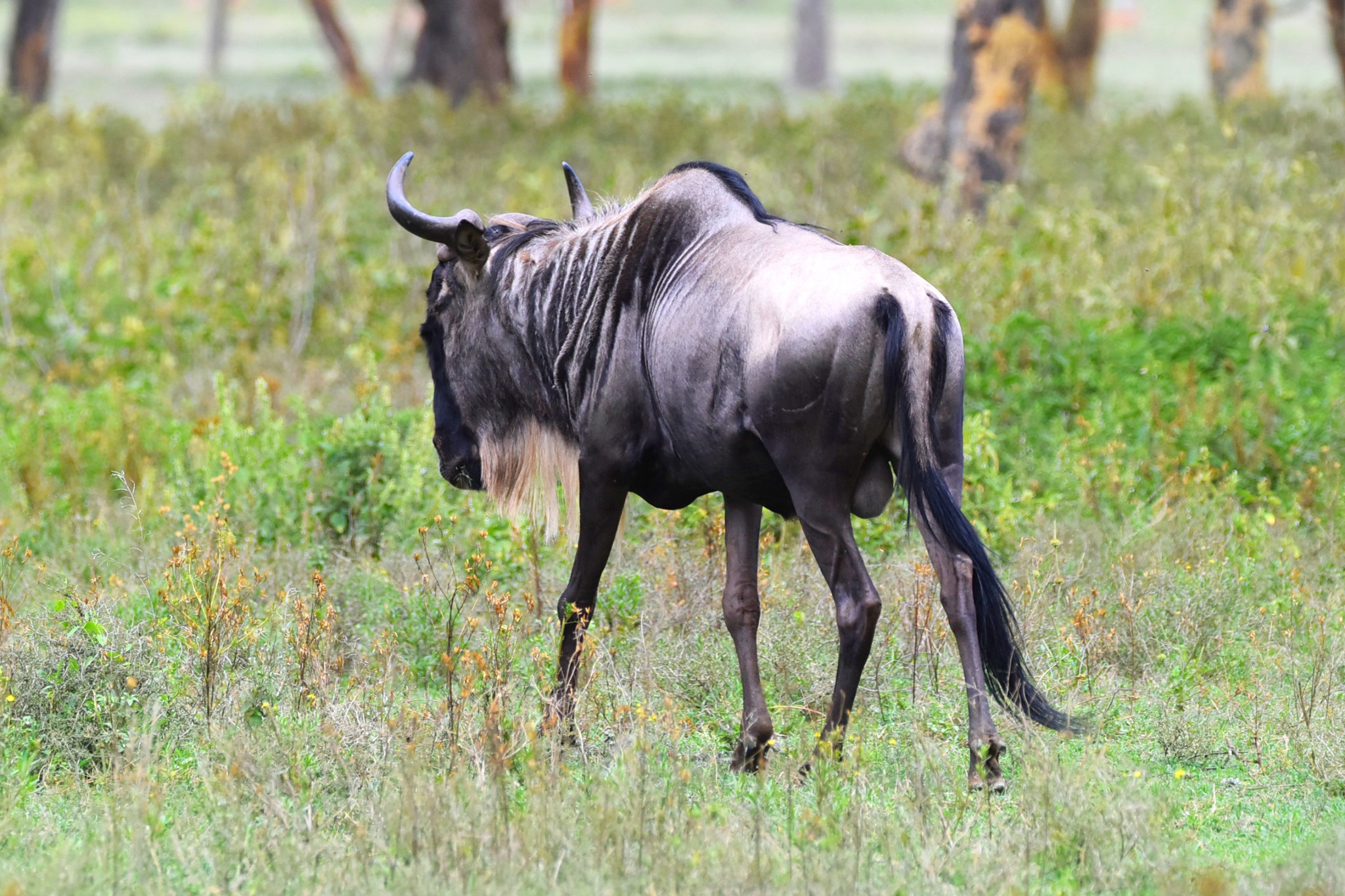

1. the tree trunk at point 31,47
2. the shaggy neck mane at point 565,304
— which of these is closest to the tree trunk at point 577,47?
the tree trunk at point 31,47

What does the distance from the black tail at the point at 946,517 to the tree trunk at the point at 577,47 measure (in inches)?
750

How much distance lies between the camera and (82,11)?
6788 centimetres

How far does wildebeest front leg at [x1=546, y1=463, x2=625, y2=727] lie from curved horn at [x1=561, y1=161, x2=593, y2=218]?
1.06 m

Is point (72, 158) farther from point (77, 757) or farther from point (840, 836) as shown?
point (840, 836)

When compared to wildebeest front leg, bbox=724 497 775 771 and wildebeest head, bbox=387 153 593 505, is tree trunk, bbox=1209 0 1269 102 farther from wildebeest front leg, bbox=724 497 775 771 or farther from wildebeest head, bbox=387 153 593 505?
wildebeest front leg, bbox=724 497 775 771

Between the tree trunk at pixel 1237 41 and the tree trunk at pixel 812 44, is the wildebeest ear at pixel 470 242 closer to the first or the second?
the tree trunk at pixel 1237 41

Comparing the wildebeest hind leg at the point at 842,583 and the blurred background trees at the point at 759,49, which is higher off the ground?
the blurred background trees at the point at 759,49

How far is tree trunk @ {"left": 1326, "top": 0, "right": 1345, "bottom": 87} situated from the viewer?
53.3ft

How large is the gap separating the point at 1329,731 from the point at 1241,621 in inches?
42.8

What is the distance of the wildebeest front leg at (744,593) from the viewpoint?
507cm

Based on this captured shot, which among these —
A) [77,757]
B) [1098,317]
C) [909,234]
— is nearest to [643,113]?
[909,234]

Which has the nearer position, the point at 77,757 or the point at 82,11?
the point at 77,757

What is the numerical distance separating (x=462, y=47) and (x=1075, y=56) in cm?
880

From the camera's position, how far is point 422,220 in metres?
5.25
